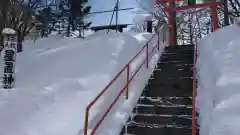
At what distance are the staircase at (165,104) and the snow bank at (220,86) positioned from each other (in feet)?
1.09

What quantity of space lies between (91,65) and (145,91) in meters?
2.45

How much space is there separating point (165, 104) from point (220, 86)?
58.1 inches

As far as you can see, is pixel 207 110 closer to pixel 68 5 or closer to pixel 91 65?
pixel 91 65

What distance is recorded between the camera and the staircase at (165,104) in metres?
5.32

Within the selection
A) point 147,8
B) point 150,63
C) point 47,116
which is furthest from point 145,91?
point 147,8

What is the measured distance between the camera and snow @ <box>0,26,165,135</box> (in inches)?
222

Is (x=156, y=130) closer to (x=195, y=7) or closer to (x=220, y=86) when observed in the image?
(x=220, y=86)

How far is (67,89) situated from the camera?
6988 mm

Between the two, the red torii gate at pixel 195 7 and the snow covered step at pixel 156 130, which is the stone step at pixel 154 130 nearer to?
the snow covered step at pixel 156 130

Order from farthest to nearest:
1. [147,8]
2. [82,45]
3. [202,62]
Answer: [147,8] → [82,45] → [202,62]

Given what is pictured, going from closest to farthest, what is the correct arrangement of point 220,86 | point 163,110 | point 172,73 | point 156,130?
1. point 220,86
2. point 156,130
3. point 163,110
4. point 172,73

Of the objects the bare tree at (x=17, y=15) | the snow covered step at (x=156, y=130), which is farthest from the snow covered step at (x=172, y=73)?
the bare tree at (x=17, y=15)

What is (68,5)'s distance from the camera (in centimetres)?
1842

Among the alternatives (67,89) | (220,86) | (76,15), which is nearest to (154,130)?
(220,86)
